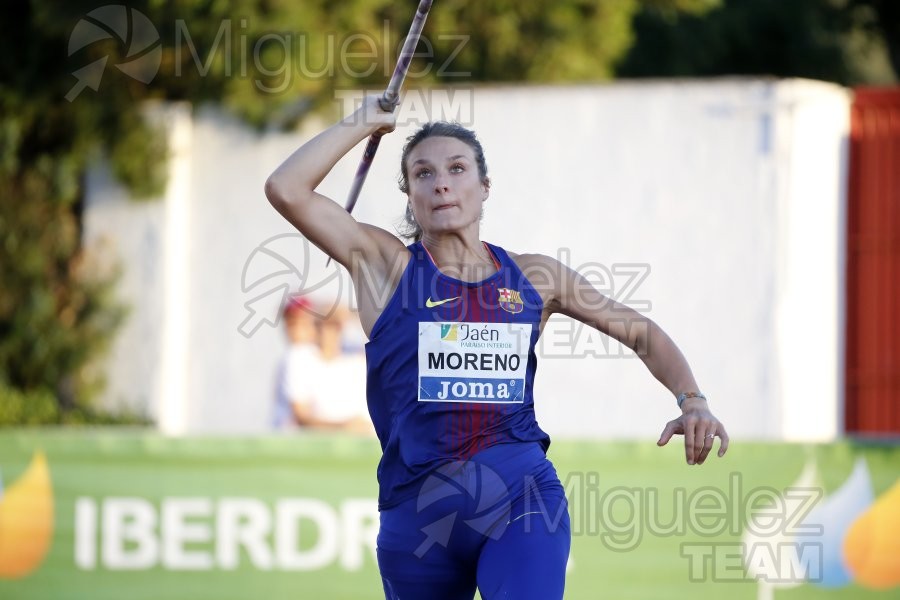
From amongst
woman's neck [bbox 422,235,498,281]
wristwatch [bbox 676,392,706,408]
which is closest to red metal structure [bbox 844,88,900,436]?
wristwatch [bbox 676,392,706,408]

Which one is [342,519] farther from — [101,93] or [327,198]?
[101,93]

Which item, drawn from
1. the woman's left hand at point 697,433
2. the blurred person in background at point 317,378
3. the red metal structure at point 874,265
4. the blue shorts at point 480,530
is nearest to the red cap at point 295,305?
the blurred person in background at point 317,378

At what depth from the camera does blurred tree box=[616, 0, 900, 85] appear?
1800 centimetres

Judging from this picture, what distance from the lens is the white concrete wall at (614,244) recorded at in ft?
36.1

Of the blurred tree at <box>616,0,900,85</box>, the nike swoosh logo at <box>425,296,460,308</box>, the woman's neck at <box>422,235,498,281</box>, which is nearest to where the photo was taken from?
the nike swoosh logo at <box>425,296,460,308</box>

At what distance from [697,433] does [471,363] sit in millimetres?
688

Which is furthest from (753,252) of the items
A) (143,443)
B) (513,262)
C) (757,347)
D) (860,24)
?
(860,24)

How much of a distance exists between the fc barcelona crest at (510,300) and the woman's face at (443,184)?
0.25m

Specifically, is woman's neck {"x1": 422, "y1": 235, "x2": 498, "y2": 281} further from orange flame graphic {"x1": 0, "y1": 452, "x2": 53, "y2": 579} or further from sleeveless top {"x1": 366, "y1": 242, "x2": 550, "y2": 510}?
orange flame graphic {"x1": 0, "y1": 452, "x2": 53, "y2": 579}

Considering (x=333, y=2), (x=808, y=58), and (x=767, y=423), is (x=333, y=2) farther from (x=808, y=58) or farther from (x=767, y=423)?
(x=808, y=58)

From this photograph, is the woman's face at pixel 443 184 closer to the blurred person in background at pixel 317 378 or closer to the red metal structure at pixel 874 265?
the blurred person in background at pixel 317 378

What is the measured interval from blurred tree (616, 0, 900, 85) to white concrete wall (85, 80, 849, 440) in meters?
6.64

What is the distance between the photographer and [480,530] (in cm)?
387

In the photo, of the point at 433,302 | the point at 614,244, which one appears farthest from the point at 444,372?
the point at 614,244
